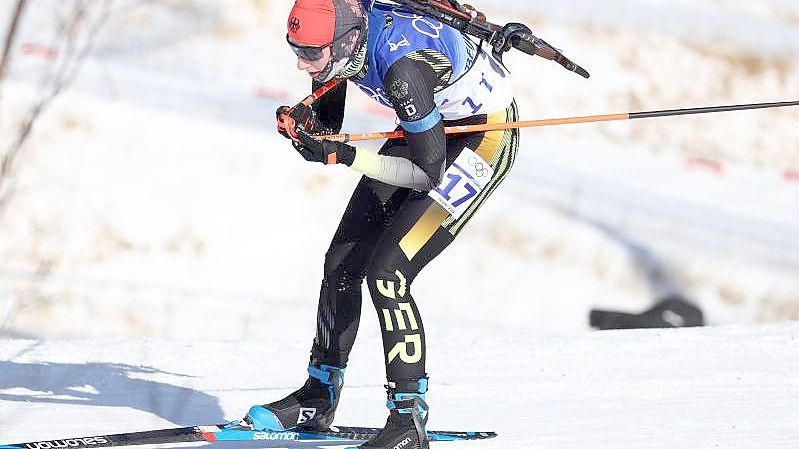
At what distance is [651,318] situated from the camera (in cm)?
1004

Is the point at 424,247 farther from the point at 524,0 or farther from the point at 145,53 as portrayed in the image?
the point at 524,0

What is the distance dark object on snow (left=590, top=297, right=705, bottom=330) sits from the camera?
10094 mm

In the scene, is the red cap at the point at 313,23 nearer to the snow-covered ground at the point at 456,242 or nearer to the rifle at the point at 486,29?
the rifle at the point at 486,29

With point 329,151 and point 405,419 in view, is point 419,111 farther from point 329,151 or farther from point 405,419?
point 405,419

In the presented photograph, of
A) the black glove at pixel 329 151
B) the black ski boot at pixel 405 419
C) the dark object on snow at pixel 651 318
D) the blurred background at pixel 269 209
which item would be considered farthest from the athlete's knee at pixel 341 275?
the blurred background at pixel 269 209

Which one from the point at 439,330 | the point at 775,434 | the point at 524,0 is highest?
the point at 524,0

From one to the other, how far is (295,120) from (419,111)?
2.00 ft

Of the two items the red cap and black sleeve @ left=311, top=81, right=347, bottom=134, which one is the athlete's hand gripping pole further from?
the red cap

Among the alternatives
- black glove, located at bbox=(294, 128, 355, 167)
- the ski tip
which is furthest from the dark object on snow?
black glove, located at bbox=(294, 128, 355, 167)

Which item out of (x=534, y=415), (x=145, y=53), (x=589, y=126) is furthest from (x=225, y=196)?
Result: (x=534, y=415)

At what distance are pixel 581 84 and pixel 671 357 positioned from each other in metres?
19.8

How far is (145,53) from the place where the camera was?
24.8m

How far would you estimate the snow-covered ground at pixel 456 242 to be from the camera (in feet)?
21.6

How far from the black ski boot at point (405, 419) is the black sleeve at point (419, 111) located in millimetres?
936
